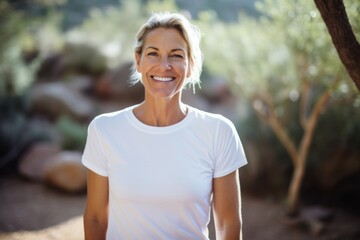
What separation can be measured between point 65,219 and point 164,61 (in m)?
4.78

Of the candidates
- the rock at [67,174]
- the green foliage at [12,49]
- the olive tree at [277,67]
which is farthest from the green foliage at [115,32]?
the olive tree at [277,67]

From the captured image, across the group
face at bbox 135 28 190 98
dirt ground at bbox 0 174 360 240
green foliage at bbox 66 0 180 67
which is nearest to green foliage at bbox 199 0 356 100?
dirt ground at bbox 0 174 360 240

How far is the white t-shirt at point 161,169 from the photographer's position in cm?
200

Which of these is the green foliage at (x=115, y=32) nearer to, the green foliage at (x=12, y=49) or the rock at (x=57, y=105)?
the rock at (x=57, y=105)

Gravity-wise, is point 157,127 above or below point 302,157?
above

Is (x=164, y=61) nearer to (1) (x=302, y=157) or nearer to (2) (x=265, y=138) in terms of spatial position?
(1) (x=302, y=157)

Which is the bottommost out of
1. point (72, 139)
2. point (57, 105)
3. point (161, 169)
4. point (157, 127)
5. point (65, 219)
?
point (65, 219)

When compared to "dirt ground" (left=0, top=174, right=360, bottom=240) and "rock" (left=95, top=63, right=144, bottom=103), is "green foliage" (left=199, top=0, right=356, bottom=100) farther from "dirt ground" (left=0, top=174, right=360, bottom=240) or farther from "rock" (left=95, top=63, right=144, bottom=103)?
"rock" (left=95, top=63, right=144, bottom=103)

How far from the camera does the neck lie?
2.17 metres

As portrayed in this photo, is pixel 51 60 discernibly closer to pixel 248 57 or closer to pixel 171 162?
pixel 248 57

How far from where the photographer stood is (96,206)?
2109 millimetres

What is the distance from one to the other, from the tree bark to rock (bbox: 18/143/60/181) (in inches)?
258

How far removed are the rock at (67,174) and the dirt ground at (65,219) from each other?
5.2 inches

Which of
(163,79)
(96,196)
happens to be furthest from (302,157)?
(96,196)
